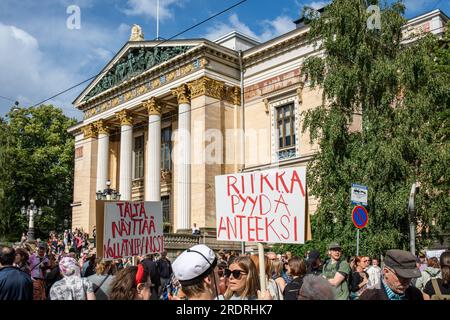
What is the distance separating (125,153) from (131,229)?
87.3ft

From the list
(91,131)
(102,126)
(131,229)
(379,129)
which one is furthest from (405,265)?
(91,131)

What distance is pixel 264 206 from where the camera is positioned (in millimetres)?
5488

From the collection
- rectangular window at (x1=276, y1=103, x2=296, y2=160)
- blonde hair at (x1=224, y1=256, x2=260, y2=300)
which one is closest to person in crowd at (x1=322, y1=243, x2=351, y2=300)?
blonde hair at (x1=224, y1=256, x2=260, y2=300)

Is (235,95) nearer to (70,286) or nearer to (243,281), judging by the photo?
(70,286)

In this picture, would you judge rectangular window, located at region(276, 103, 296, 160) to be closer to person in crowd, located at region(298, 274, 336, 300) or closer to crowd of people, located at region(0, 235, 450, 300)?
crowd of people, located at region(0, 235, 450, 300)

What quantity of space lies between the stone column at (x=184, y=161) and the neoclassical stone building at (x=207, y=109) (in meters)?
0.05

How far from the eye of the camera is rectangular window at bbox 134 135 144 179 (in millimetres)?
36531

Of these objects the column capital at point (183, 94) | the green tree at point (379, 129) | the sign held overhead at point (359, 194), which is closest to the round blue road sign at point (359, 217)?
the sign held overhead at point (359, 194)

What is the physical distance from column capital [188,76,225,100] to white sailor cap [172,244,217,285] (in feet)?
83.7

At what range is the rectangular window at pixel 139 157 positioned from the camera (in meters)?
36.5

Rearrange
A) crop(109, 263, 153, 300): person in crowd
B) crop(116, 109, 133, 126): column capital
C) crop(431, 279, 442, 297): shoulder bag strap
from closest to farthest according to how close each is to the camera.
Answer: crop(109, 263, 153, 300): person in crowd → crop(431, 279, 442, 297): shoulder bag strap → crop(116, 109, 133, 126): column capital

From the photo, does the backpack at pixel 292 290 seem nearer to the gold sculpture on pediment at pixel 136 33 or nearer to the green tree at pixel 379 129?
the green tree at pixel 379 129
